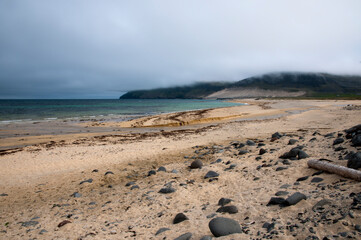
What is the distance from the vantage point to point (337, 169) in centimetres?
572

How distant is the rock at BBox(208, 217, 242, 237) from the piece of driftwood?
3385mm

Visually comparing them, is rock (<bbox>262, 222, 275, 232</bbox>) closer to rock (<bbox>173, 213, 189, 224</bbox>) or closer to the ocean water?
rock (<bbox>173, 213, 189, 224</bbox>)

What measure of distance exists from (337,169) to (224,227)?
3.91m

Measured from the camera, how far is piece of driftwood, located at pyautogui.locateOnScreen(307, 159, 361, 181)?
511 centimetres

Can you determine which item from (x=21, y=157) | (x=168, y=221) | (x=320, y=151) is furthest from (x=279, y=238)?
(x=21, y=157)

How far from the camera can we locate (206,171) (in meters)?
8.08

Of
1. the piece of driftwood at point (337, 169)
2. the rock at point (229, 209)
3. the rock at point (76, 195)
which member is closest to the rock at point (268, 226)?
the rock at point (229, 209)

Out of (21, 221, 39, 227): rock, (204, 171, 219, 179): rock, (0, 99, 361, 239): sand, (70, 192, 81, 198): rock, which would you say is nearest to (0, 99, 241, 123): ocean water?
(0, 99, 361, 239): sand

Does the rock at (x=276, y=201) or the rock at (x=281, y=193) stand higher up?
the rock at (x=276, y=201)

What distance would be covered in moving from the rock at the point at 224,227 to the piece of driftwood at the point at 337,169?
3.39 metres

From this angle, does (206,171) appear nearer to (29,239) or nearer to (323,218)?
Answer: (323,218)

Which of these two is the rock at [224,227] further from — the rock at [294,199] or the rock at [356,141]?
the rock at [356,141]

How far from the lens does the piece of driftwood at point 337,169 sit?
5.11 metres

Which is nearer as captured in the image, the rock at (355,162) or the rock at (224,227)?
the rock at (224,227)
